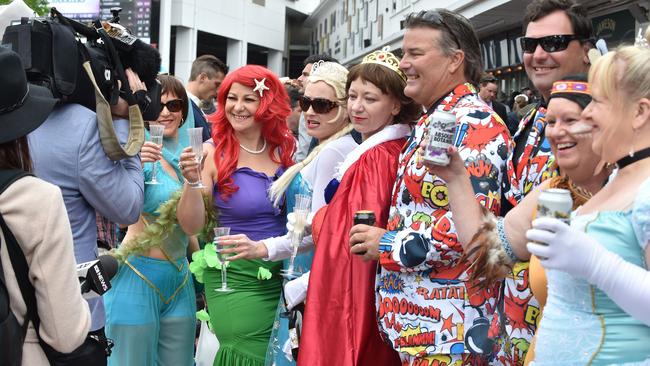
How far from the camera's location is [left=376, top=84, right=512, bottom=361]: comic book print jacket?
118 inches

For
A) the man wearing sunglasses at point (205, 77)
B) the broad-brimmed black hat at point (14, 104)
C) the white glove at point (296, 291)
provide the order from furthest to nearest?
the man wearing sunglasses at point (205, 77), the white glove at point (296, 291), the broad-brimmed black hat at point (14, 104)

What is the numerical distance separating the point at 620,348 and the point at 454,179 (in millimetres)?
892

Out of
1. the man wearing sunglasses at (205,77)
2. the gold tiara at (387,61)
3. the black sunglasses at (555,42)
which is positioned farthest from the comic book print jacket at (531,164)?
the man wearing sunglasses at (205,77)

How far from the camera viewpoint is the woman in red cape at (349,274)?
345 centimetres

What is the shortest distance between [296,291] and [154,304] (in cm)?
95

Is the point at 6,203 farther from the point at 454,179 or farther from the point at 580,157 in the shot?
the point at 580,157

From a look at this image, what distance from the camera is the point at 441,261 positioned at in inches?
119

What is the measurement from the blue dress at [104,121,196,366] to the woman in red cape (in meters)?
1.12

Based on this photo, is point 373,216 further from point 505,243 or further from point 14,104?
point 14,104

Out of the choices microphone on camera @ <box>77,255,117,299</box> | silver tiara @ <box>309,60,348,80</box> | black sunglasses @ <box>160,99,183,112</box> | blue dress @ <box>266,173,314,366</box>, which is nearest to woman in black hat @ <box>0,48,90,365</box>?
microphone on camera @ <box>77,255,117,299</box>

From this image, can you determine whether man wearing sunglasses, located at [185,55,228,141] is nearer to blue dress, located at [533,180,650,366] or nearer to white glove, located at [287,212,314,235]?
white glove, located at [287,212,314,235]

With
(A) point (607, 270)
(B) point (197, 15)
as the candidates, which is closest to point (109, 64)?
(A) point (607, 270)

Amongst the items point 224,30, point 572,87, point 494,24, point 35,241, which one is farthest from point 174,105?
point 224,30

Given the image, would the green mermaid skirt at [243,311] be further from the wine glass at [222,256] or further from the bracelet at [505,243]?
the bracelet at [505,243]
